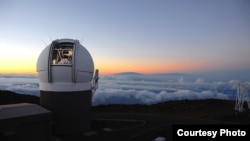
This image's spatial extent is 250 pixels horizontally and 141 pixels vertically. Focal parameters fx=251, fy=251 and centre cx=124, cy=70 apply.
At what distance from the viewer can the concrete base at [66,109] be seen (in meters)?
24.0

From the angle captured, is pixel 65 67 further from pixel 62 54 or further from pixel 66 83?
pixel 62 54

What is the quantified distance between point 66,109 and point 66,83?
251cm

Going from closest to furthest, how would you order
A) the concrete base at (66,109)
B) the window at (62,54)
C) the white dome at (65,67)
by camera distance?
the white dome at (65,67), the concrete base at (66,109), the window at (62,54)

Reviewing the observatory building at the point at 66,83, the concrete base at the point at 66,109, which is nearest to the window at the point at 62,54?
the observatory building at the point at 66,83

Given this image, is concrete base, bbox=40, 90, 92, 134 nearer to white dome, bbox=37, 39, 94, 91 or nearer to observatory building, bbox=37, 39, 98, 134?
observatory building, bbox=37, 39, 98, 134

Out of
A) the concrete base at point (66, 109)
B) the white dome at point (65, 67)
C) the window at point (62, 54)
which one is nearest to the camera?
the white dome at point (65, 67)

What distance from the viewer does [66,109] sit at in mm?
24047

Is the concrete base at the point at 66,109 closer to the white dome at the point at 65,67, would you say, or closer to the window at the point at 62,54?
the white dome at the point at 65,67

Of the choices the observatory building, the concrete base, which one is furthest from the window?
the concrete base

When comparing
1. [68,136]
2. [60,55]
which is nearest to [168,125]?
[68,136]

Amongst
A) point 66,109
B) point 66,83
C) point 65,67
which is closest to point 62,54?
point 65,67

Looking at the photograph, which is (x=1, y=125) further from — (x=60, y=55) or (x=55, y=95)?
(x=60, y=55)

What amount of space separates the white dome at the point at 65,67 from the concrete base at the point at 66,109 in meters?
0.60

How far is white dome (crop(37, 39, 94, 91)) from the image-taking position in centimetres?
2367
